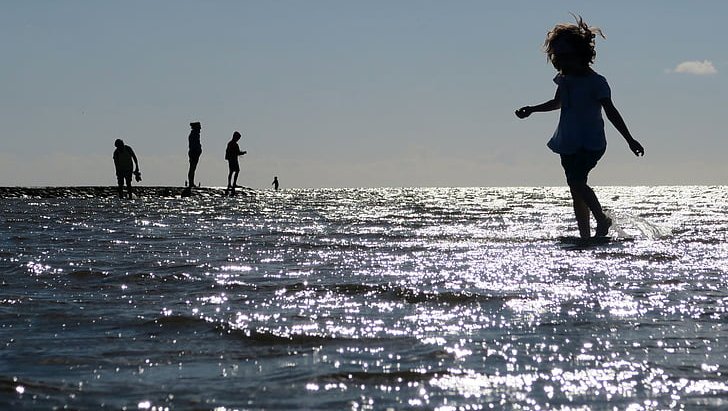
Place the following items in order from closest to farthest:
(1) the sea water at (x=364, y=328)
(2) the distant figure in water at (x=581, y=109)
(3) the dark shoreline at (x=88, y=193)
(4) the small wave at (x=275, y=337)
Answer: (1) the sea water at (x=364, y=328) < (4) the small wave at (x=275, y=337) < (2) the distant figure in water at (x=581, y=109) < (3) the dark shoreline at (x=88, y=193)

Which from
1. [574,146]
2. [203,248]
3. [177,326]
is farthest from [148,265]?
[574,146]

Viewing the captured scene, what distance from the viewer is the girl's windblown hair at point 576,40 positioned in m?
7.72

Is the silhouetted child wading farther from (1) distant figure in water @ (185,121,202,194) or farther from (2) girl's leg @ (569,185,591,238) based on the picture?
(2) girl's leg @ (569,185,591,238)

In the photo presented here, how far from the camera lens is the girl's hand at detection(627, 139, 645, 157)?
7695 mm

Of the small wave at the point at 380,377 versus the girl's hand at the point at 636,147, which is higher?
the girl's hand at the point at 636,147

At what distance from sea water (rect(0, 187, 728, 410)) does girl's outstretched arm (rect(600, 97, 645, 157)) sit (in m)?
1.74

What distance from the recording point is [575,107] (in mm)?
7777

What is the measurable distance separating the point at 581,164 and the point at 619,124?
1.44 feet

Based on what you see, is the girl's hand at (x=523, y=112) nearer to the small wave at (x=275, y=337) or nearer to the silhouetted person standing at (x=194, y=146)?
the small wave at (x=275, y=337)

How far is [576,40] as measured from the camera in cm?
773

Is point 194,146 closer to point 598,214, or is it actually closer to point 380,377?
point 598,214

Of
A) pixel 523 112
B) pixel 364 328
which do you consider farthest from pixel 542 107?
pixel 364 328

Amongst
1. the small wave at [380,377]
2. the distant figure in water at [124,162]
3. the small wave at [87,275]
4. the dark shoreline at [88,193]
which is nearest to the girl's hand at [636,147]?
the small wave at [87,275]

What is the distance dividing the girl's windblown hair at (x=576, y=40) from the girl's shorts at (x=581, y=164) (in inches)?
29.0
